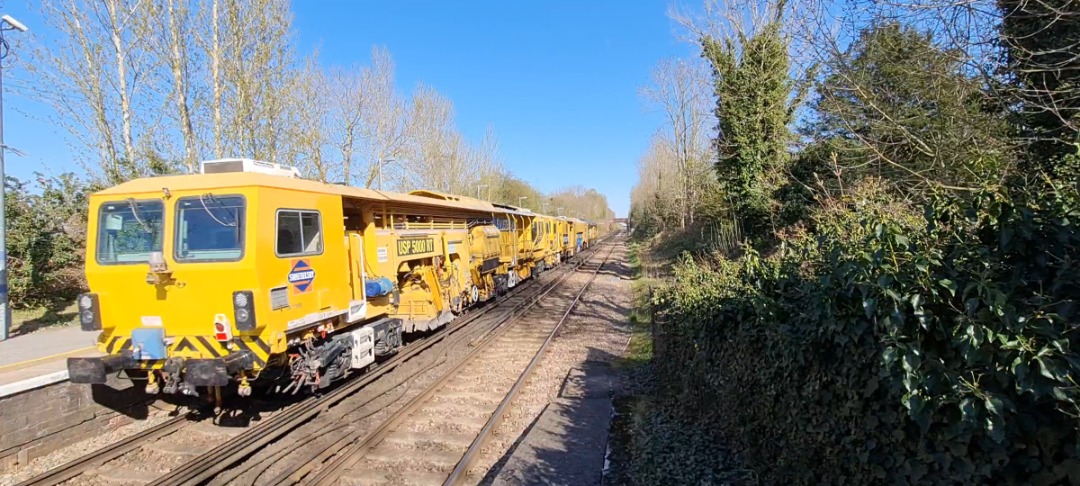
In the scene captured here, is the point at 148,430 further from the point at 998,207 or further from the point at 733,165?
the point at 733,165

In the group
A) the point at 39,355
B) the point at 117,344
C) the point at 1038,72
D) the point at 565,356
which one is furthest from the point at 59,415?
the point at 1038,72

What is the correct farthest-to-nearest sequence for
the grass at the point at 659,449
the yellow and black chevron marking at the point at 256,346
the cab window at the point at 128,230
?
the cab window at the point at 128,230, the yellow and black chevron marking at the point at 256,346, the grass at the point at 659,449

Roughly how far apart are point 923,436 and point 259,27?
1733 centimetres

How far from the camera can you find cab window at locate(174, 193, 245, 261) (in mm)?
5816

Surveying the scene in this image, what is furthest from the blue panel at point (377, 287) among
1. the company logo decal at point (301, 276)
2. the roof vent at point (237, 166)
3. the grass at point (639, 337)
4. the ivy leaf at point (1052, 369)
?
the ivy leaf at point (1052, 369)

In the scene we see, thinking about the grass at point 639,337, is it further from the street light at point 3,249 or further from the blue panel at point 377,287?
the street light at point 3,249

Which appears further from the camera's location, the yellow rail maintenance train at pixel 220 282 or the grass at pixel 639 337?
the grass at pixel 639 337

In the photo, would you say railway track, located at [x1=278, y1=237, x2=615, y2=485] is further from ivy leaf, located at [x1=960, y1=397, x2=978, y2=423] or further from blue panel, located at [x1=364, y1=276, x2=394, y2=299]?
ivy leaf, located at [x1=960, y1=397, x2=978, y2=423]

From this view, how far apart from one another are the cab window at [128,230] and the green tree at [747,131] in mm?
14292

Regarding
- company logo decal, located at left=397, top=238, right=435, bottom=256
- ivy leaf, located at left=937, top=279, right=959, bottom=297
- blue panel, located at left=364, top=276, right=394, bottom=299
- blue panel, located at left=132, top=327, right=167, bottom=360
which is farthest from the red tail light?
ivy leaf, located at left=937, top=279, right=959, bottom=297

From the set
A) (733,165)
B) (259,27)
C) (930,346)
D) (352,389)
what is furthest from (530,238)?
(930,346)

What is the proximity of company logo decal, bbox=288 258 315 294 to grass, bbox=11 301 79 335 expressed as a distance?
332 inches

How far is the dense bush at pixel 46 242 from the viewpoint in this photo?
12.0 m

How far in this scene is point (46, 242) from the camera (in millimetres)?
12547
